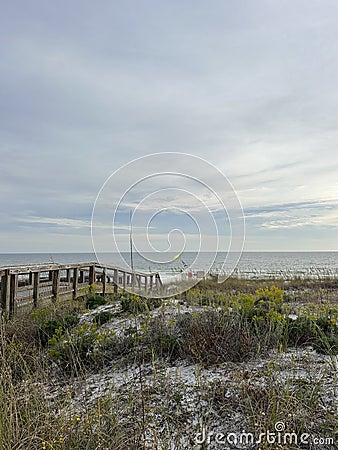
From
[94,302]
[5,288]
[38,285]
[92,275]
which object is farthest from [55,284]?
[92,275]

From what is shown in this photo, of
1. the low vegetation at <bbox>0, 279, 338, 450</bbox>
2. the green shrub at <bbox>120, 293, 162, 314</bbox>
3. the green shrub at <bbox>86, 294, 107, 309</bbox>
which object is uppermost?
the green shrub at <bbox>120, 293, 162, 314</bbox>

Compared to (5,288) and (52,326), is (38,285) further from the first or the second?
(52,326)

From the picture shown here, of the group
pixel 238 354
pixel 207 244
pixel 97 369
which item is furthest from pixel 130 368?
pixel 207 244

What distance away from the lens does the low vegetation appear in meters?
3.00

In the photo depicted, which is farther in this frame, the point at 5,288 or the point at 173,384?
the point at 5,288

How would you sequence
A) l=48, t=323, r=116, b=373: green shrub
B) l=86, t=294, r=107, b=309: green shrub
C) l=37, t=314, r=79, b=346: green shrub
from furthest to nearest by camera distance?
l=86, t=294, r=107, b=309: green shrub
l=37, t=314, r=79, b=346: green shrub
l=48, t=323, r=116, b=373: green shrub

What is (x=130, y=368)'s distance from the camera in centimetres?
470

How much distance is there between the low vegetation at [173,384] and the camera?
9.86 feet

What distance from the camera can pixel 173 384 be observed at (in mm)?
3922

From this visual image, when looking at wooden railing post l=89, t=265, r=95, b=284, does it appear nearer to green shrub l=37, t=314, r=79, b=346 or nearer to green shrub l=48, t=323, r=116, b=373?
green shrub l=37, t=314, r=79, b=346

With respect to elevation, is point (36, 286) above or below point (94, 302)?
above

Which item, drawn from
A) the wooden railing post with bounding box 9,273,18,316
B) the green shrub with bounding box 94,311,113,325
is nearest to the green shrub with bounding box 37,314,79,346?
the green shrub with bounding box 94,311,113,325

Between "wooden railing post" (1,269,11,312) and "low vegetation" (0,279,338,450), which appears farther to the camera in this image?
"wooden railing post" (1,269,11,312)

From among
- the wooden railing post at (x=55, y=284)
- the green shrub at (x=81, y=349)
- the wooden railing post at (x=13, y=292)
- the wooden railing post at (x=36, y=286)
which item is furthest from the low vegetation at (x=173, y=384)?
the wooden railing post at (x=55, y=284)
